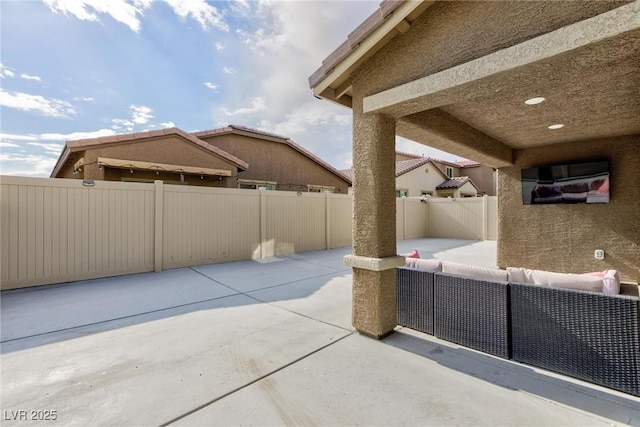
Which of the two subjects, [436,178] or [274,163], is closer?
[274,163]

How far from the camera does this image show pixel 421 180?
21.8 m

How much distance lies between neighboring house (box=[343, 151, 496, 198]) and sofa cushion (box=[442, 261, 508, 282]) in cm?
1593

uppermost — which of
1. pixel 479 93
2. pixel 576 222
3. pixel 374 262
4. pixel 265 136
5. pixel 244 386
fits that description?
pixel 265 136

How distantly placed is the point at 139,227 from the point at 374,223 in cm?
681

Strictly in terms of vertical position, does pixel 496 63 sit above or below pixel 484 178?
below

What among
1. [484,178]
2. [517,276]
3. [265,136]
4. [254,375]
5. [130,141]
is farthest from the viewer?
[484,178]

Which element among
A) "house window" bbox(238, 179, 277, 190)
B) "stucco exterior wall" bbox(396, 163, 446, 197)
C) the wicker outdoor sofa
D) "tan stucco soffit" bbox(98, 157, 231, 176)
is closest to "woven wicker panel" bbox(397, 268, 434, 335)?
the wicker outdoor sofa

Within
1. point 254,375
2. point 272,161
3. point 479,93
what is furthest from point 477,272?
point 272,161

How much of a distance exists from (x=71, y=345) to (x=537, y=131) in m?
8.31

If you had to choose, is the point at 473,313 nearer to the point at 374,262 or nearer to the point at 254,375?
the point at 374,262

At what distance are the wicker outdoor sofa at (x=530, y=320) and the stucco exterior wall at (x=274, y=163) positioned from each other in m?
12.2

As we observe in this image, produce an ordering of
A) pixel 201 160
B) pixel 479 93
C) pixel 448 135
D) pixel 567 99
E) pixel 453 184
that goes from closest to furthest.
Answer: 1. pixel 479 93
2. pixel 567 99
3. pixel 448 135
4. pixel 201 160
5. pixel 453 184

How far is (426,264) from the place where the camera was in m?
3.96

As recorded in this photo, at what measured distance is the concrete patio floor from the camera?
2.24 m
